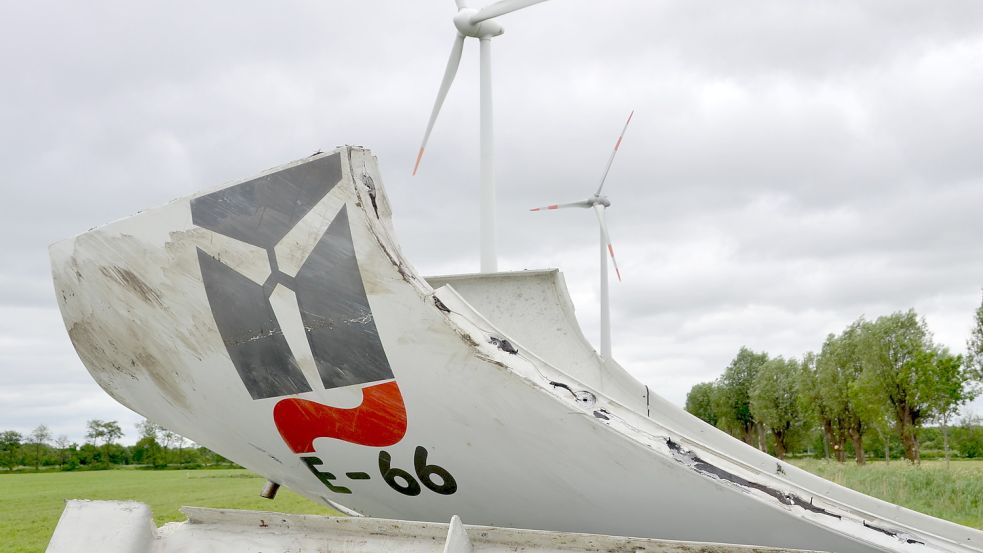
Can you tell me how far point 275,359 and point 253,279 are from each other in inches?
27.5

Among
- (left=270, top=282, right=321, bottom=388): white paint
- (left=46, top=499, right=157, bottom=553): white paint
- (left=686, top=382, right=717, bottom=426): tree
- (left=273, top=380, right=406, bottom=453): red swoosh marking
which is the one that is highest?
(left=686, top=382, right=717, bottom=426): tree

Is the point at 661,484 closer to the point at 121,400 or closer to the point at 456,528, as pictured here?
the point at 456,528

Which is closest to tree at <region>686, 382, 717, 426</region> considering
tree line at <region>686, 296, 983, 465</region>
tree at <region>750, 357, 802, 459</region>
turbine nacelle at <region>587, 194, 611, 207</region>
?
tree line at <region>686, 296, 983, 465</region>

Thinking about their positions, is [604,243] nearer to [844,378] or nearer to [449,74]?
[449,74]

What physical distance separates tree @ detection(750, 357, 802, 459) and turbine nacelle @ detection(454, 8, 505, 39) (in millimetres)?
48285

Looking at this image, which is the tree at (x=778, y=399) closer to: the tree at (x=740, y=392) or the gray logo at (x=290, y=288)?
the tree at (x=740, y=392)

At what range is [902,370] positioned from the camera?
3725 cm

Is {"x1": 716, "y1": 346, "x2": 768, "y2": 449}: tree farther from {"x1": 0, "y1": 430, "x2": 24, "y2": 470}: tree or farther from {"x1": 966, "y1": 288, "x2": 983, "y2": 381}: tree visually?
{"x1": 0, "y1": 430, "x2": 24, "y2": 470}: tree

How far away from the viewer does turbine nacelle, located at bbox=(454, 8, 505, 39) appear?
16.0 metres

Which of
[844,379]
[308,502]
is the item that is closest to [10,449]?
[308,502]

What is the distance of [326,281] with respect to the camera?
5.86 metres

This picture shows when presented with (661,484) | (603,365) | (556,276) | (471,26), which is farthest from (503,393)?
(471,26)

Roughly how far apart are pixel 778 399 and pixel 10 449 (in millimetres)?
57758

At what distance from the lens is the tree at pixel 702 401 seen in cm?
8262
